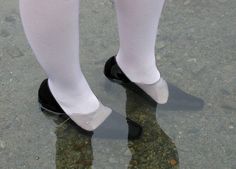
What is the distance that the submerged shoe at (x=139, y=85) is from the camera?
1.51 meters

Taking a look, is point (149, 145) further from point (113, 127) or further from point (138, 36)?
point (138, 36)

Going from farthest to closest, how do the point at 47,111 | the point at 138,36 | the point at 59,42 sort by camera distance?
the point at 47,111, the point at 138,36, the point at 59,42

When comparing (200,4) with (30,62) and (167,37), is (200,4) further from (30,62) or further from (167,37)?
(30,62)

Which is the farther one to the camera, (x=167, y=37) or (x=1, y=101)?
(x=167, y=37)

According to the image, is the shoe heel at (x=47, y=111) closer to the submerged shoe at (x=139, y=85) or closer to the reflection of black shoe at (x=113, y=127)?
the reflection of black shoe at (x=113, y=127)

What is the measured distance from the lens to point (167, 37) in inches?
71.6

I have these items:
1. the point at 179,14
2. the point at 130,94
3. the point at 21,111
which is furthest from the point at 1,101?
the point at 179,14

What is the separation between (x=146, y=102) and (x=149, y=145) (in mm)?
179

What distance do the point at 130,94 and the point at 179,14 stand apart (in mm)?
506

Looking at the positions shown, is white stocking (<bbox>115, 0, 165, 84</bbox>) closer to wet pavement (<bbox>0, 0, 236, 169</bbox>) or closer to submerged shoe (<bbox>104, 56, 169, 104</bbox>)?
submerged shoe (<bbox>104, 56, 169, 104</bbox>)

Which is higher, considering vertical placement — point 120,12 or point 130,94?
point 120,12

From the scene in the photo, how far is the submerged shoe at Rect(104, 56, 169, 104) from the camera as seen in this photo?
4.95ft

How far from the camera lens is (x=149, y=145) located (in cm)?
145

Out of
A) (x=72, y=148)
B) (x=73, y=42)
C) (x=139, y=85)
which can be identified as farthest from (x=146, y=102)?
(x=73, y=42)
